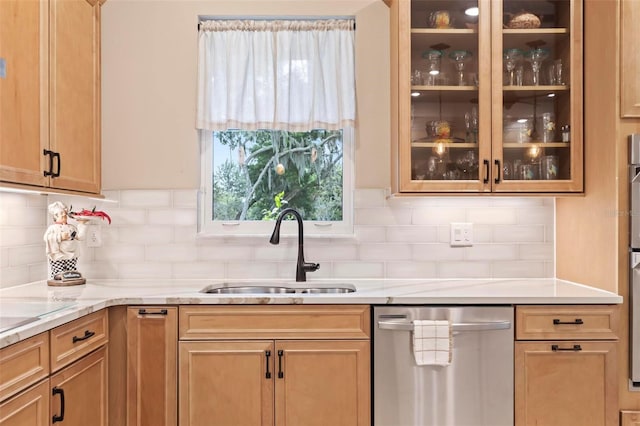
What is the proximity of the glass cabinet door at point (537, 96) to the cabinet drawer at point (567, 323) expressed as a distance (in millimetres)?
580

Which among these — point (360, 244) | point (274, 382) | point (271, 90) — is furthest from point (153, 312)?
point (271, 90)

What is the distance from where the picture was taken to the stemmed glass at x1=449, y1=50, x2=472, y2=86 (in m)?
2.33

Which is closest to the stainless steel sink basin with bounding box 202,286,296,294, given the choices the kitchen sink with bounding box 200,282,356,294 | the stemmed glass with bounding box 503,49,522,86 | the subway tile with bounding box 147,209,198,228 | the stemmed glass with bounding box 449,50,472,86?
the kitchen sink with bounding box 200,282,356,294

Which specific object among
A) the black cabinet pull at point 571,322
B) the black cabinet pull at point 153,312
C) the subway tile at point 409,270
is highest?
the subway tile at point 409,270

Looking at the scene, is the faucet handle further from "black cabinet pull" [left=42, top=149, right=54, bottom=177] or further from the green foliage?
"black cabinet pull" [left=42, top=149, right=54, bottom=177]

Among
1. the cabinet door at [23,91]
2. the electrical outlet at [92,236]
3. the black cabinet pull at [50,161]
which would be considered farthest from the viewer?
the electrical outlet at [92,236]

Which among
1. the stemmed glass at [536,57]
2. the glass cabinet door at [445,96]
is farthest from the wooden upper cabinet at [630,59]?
the glass cabinet door at [445,96]

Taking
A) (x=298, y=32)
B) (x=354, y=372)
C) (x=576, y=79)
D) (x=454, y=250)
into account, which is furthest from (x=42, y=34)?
(x=576, y=79)

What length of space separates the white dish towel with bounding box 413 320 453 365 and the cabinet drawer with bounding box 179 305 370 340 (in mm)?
232

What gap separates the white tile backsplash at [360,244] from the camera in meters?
2.56

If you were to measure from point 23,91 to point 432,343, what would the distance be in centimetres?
187

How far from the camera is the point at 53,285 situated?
2301mm

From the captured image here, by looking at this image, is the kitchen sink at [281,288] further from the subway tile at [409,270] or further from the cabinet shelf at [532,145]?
the cabinet shelf at [532,145]

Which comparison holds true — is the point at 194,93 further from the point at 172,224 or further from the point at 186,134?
the point at 172,224
